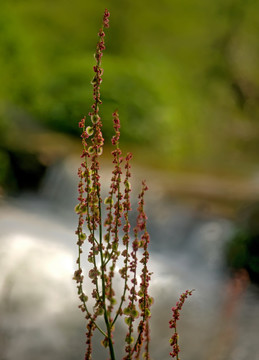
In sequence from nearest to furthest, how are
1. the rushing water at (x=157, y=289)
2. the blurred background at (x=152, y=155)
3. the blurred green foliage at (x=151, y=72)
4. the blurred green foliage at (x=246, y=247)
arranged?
1. the rushing water at (x=157, y=289)
2. the blurred background at (x=152, y=155)
3. the blurred green foliage at (x=246, y=247)
4. the blurred green foliage at (x=151, y=72)

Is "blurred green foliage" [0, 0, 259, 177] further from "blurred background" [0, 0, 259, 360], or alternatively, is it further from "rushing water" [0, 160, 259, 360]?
"rushing water" [0, 160, 259, 360]

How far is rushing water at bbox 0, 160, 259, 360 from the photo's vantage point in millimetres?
3016

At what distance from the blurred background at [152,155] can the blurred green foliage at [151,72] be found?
1.0 inches

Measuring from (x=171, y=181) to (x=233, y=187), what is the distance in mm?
543

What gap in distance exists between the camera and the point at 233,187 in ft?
17.7

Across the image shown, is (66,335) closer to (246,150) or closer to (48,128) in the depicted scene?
(48,128)

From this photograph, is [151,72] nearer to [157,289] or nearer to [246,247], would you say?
[246,247]

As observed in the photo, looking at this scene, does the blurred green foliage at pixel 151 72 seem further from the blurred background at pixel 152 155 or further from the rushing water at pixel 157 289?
the rushing water at pixel 157 289

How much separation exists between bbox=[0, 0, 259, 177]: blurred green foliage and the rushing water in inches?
73.8

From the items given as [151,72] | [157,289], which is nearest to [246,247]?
[157,289]

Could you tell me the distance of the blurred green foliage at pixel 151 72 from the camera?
24.1 feet

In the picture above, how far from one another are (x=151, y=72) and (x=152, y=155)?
1.98 m

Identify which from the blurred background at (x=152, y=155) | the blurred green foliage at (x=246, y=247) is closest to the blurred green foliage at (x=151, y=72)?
the blurred background at (x=152, y=155)

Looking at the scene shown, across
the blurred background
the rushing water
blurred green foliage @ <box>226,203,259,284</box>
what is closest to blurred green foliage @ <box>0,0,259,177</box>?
the blurred background
